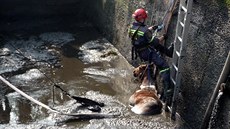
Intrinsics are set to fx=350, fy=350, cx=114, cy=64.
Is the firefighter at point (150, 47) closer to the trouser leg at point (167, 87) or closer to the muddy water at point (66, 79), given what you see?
the trouser leg at point (167, 87)

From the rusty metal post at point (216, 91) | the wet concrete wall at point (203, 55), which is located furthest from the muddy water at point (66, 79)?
the rusty metal post at point (216, 91)

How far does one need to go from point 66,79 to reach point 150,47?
2.91 meters

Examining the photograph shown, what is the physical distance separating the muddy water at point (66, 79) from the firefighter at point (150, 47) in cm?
69

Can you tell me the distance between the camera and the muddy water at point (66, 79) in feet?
25.4

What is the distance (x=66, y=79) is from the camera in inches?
387

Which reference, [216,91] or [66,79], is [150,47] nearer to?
[216,91]

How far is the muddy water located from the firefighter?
2.26 ft

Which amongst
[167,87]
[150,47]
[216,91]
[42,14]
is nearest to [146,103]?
[167,87]

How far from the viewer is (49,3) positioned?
47.6 ft

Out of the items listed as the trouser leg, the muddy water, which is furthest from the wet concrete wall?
the muddy water

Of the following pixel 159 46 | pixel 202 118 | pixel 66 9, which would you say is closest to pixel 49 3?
pixel 66 9

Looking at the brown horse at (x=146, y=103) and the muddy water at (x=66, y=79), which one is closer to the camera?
the muddy water at (x=66, y=79)

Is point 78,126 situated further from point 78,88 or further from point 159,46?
point 159,46

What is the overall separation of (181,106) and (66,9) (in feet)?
27.5
